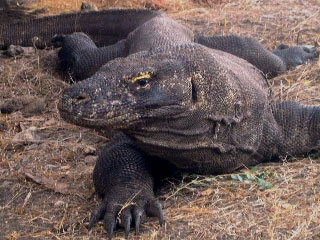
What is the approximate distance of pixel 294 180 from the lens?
Answer: 12.5 feet

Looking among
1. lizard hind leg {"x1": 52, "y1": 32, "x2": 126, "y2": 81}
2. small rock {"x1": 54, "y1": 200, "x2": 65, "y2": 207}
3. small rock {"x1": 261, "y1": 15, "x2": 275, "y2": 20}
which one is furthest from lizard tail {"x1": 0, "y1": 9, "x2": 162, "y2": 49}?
small rock {"x1": 54, "y1": 200, "x2": 65, "y2": 207}

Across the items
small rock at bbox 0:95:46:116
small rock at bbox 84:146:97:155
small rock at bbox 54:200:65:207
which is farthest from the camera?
small rock at bbox 0:95:46:116

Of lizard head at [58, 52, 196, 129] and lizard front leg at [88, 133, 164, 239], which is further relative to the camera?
lizard front leg at [88, 133, 164, 239]

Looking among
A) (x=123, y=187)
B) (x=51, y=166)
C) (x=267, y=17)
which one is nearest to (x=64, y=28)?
(x=267, y=17)

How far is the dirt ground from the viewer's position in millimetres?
3334

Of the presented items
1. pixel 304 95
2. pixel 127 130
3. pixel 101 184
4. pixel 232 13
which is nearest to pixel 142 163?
pixel 101 184

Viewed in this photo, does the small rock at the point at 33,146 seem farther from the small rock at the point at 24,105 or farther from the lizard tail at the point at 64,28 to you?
the lizard tail at the point at 64,28

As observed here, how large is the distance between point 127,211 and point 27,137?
1.75 metres

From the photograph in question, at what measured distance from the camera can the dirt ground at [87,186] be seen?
10.9 ft

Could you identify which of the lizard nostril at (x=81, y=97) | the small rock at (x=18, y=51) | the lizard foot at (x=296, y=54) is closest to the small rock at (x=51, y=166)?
the lizard nostril at (x=81, y=97)

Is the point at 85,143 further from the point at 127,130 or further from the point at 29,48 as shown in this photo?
the point at 29,48

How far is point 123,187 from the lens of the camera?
3.81m

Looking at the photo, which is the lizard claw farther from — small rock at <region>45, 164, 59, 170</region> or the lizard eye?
small rock at <region>45, 164, 59, 170</region>

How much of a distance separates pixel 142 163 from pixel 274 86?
2198 millimetres
